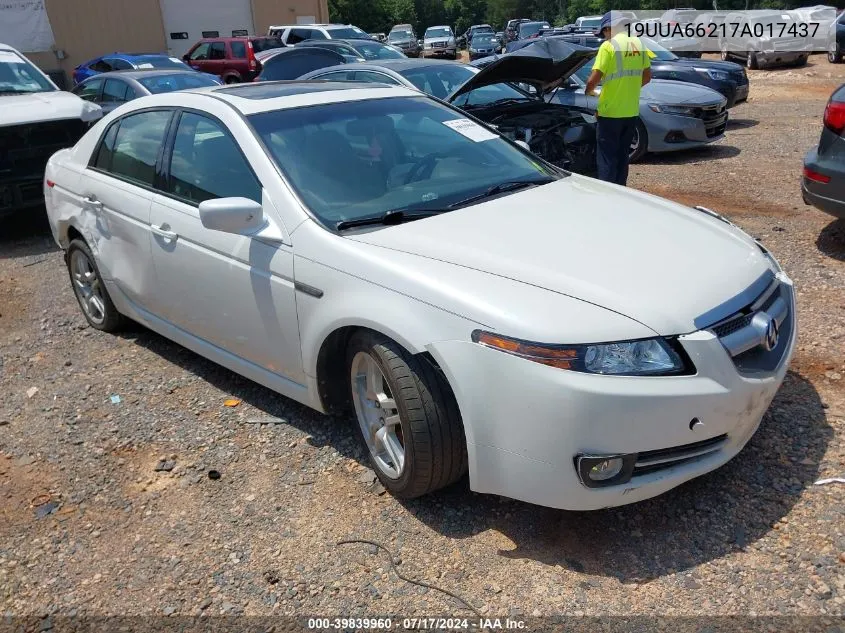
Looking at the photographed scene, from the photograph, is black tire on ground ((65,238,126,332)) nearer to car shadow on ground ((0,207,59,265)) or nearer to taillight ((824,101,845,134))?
car shadow on ground ((0,207,59,265))

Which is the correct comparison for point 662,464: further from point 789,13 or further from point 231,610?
point 789,13

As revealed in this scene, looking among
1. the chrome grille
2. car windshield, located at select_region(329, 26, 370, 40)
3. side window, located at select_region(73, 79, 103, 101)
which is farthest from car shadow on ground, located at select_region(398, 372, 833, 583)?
car windshield, located at select_region(329, 26, 370, 40)

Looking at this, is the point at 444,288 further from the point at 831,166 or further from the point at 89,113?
the point at 89,113

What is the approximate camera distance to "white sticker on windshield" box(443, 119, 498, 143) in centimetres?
413

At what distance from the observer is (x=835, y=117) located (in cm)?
527

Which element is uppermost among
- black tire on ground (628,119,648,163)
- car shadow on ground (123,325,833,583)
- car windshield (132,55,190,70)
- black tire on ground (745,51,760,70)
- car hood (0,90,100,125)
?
car hood (0,90,100,125)

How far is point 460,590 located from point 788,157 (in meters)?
9.03

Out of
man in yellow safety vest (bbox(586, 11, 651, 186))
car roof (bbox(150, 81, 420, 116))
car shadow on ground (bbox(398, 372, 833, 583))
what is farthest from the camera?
man in yellow safety vest (bbox(586, 11, 651, 186))

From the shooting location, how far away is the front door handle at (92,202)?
4.60 metres

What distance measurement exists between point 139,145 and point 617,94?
4.55 m

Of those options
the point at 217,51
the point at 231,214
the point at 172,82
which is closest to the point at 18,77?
the point at 172,82

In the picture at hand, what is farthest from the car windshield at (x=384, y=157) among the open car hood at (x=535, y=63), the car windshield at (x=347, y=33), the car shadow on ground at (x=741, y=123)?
the car windshield at (x=347, y=33)

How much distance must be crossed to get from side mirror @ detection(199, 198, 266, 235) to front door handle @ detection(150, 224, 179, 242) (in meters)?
0.67

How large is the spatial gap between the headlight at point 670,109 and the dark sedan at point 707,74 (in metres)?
2.69
